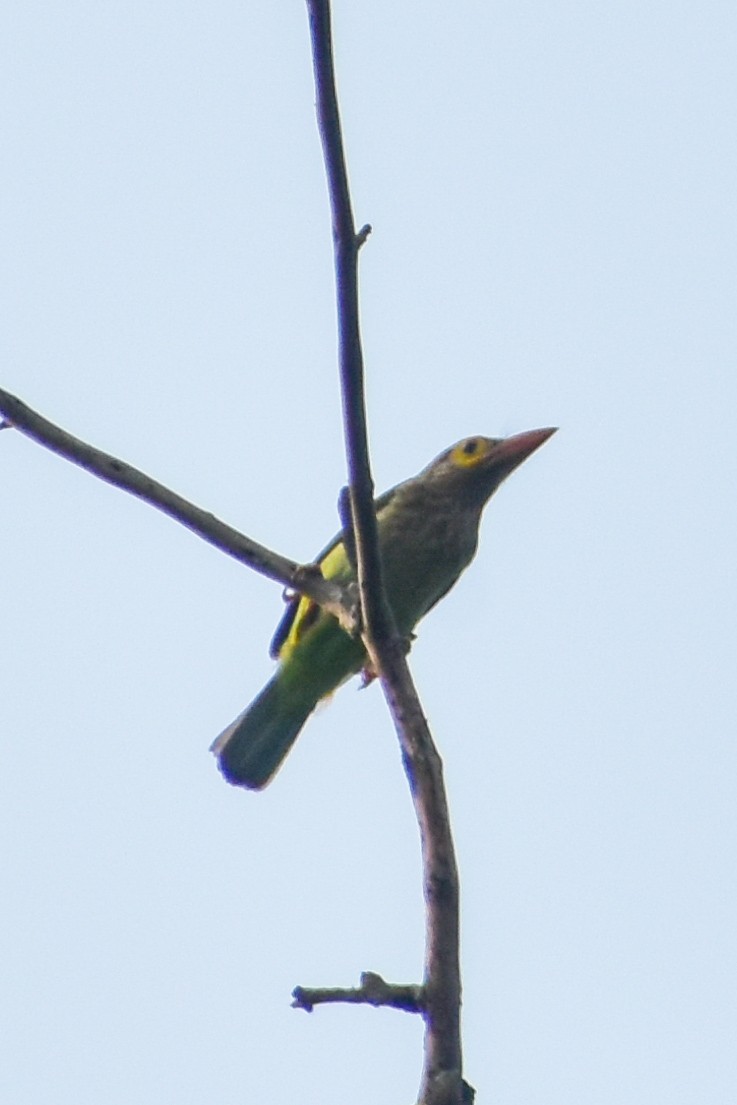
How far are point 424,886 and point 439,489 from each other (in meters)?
3.20

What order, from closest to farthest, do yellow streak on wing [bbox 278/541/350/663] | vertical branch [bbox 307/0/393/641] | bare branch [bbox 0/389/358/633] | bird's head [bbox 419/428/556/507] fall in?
vertical branch [bbox 307/0/393/641] → bare branch [bbox 0/389/358/633] → yellow streak on wing [bbox 278/541/350/663] → bird's head [bbox 419/428/556/507]

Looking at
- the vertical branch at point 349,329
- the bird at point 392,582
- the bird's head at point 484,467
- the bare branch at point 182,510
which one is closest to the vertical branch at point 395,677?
the vertical branch at point 349,329

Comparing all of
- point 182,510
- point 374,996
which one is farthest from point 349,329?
point 374,996

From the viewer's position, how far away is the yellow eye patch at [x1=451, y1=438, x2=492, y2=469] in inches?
259

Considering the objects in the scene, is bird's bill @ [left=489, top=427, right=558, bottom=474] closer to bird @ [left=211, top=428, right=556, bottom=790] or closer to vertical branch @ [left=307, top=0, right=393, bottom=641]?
bird @ [left=211, top=428, right=556, bottom=790]

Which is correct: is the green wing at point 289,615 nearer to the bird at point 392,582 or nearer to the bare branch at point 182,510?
the bird at point 392,582

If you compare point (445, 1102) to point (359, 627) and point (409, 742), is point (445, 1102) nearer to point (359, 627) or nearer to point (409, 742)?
point (409, 742)

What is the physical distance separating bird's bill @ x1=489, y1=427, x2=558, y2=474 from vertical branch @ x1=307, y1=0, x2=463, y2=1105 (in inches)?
111

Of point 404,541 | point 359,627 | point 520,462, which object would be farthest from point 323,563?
point 359,627

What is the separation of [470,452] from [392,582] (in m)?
0.76

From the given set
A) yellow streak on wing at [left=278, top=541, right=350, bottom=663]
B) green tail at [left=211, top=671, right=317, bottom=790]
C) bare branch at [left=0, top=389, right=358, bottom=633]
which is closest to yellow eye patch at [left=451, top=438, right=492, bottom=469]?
yellow streak on wing at [left=278, top=541, right=350, bottom=663]

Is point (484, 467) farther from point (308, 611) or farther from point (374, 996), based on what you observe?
point (374, 996)

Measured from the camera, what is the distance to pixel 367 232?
336cm

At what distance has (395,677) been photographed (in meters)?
3.73
